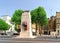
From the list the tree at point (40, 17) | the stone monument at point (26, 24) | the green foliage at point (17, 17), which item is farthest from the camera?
the green foliage at point (17, 17)

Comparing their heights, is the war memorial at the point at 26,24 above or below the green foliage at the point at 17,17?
below

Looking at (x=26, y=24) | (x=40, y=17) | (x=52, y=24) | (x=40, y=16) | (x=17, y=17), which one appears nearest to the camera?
(x=26, y=24)

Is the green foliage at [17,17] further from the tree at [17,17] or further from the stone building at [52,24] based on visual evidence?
the stone building at [52,24]

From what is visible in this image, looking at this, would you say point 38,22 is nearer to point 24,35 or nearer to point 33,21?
point 33,21

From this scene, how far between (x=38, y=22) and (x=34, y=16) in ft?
8.83

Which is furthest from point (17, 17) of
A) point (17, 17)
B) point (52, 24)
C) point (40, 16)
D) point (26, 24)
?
point (52, 24)

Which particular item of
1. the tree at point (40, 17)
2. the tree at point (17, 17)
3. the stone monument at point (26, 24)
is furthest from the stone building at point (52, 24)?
the stone monument at point (26, 24)

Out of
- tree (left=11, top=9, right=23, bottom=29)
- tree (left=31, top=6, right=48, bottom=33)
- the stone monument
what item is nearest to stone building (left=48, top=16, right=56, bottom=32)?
tree (left=11, top=9, right=23, bottom=29)

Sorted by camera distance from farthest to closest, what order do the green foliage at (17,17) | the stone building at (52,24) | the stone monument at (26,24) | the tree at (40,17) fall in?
the stone building at (52,24) → the green foliage at (17,17) → the tree at (40,17) → the stone monument at (26,24)

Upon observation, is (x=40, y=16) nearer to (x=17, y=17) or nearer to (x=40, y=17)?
(x=40, y=17)

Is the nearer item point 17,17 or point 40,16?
point 40,16

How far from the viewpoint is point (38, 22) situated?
265 ft

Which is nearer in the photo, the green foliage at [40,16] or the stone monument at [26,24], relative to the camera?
the stone monument at [26,24]

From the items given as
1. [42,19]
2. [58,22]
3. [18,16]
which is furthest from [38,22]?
[58,22]
